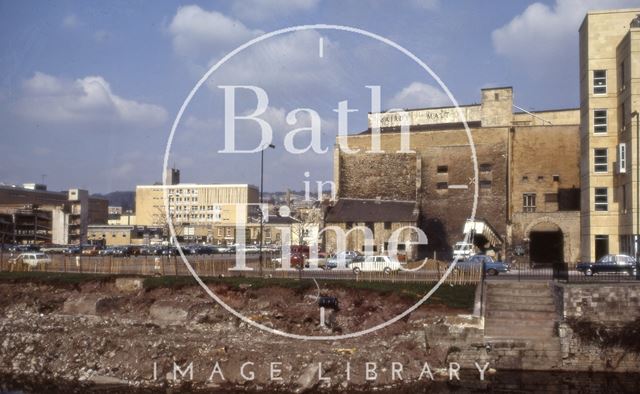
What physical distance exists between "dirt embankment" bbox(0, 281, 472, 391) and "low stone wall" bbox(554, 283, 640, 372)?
3.49m

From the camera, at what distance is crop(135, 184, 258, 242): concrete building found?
10869 centimetres

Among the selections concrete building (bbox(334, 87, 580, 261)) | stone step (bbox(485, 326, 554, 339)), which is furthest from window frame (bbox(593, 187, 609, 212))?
stone step (bbox(485, 326, 554, 339))

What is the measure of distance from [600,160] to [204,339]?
2686 centimetres

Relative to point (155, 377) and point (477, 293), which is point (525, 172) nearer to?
point (477, 293)

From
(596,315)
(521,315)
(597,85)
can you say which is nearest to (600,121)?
(597,85)

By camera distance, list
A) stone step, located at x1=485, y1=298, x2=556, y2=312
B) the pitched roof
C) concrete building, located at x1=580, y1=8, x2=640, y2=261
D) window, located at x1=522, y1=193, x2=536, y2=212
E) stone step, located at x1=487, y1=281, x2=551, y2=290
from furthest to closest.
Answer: window, located at x1=522, y1=193, x2=536, y2=212, the pitched roof, concrete building, located at x1=580, y1=8, x2=640, y2=261, stone step, located at x1=487, y1=281, x2=551, y2=290, stone step, located at x1=485, y1=298, x2=556, y2=312

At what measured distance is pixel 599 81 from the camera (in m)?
40.1

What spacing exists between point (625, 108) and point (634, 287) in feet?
56.1

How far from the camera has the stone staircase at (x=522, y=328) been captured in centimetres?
2262

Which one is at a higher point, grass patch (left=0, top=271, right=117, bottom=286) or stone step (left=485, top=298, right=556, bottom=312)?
grass patch (left=0, top=271, right=117, bottom=286)

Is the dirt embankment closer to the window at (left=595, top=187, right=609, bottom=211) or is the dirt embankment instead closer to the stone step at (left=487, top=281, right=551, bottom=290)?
the stone step at (left=487, top=281, right=551, bottom=290)

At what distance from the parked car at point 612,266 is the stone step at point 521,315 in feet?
15.6

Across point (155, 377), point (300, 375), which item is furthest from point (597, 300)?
point (155, 377)

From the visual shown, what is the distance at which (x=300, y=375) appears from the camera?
2134 cm
